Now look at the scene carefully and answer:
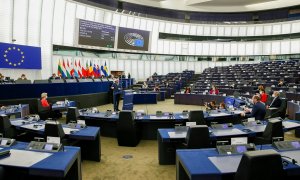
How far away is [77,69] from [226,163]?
62.0ft

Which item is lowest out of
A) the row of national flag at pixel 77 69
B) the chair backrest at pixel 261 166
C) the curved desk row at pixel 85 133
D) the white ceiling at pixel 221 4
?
the curved desk row at pixel 85 133

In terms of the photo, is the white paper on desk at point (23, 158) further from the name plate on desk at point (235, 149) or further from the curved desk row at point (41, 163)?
the name plate on desk at point (235, 149)

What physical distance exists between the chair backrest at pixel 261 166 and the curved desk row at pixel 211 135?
2.30 metres

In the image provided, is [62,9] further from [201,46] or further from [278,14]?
[278,14]

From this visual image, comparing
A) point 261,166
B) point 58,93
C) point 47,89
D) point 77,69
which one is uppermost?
point 77,69

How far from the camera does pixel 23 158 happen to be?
331 centimetres

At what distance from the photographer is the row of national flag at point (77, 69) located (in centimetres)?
1934

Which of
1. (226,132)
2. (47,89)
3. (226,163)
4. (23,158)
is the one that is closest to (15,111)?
(47,89)

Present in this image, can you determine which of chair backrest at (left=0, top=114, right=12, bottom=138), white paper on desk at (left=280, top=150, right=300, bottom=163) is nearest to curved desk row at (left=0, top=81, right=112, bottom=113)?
chair backrest at (left=0, top=114, right=12, bottom=138)

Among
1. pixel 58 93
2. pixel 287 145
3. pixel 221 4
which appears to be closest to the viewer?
pixel 287 145

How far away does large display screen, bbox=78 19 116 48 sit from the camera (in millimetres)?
19906

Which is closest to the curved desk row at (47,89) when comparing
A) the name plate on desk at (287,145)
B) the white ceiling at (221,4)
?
the name plate on desk at (287,145)

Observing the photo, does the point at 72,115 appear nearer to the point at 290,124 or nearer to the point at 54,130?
the point at 54,130

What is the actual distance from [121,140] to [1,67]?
11596mm
